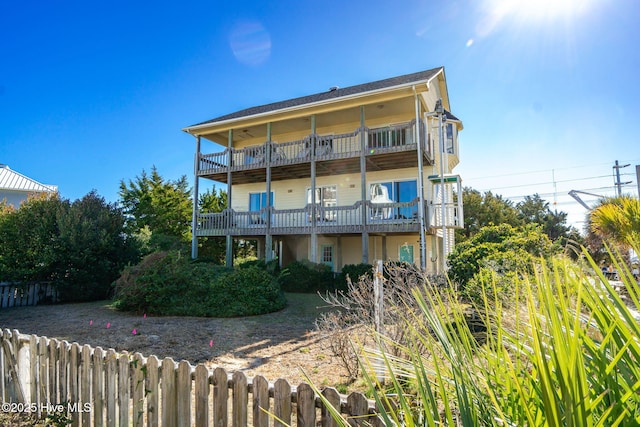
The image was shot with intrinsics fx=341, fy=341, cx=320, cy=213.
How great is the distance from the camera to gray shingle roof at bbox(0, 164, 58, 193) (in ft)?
90.4

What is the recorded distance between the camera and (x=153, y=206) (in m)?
23.3

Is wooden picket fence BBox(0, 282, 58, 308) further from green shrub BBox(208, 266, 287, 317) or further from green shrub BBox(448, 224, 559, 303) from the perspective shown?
green shrub BBox(448, 224, 559, 303)

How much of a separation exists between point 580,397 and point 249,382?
8.17 ft

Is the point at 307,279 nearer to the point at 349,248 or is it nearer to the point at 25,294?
the point at 349,248

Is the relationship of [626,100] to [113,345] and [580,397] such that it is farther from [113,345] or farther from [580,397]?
[113,345]

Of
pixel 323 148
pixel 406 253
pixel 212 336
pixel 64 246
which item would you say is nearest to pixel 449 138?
pixel 406 253

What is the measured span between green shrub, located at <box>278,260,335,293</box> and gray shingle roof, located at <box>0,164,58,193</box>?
23828 millimetres

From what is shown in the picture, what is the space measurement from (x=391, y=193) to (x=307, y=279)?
20.1 feet

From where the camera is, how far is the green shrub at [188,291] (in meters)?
9.53

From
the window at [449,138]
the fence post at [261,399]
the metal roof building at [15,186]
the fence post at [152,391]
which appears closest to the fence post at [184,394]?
the fence post at [152,391]

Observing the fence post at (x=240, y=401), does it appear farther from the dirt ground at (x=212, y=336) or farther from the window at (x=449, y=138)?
the window at (x=449, y=138)

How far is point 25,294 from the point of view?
11.5 meters

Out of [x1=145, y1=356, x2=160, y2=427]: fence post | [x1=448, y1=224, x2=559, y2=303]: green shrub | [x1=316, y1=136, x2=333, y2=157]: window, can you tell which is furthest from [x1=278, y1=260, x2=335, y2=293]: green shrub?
[x1=145, y1=356, x2=160, y2=427]: fence post

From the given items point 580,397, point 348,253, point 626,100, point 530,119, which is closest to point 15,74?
point 348,253
